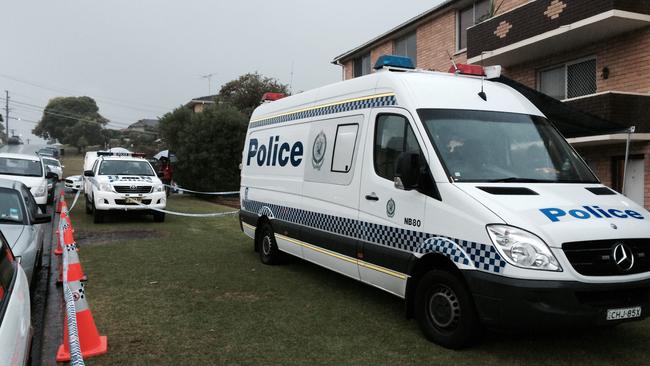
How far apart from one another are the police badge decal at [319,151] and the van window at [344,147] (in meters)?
0.29

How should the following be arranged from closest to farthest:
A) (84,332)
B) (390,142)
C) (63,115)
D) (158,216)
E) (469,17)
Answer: (84,332), (390,142), (158,216), (469,17), (63,115)

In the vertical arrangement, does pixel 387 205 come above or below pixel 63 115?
below

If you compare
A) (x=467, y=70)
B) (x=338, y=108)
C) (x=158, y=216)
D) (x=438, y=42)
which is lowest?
(x=158, y=216)

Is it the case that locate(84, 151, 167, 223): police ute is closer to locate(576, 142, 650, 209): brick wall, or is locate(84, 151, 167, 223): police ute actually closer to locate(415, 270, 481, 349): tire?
locate(415, 270, 481, 349): tire

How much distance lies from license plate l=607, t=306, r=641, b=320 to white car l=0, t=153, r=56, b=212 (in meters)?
13.6

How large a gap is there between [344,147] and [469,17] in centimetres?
1273

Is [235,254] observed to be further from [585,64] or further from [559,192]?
[585,64]

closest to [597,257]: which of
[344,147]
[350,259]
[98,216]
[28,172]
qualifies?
[350,259]

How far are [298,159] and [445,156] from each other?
285 centimetres

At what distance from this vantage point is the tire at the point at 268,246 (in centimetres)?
795

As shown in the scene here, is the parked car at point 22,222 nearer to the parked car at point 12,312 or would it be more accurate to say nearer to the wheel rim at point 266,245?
the parked car at point 12,312

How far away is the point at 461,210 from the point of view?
429 cm

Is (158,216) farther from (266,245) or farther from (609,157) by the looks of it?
(609,157)

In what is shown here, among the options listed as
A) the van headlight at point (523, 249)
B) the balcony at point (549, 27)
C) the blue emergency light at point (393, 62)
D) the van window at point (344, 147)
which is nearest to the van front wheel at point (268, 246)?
the van window at point (344, 147)
